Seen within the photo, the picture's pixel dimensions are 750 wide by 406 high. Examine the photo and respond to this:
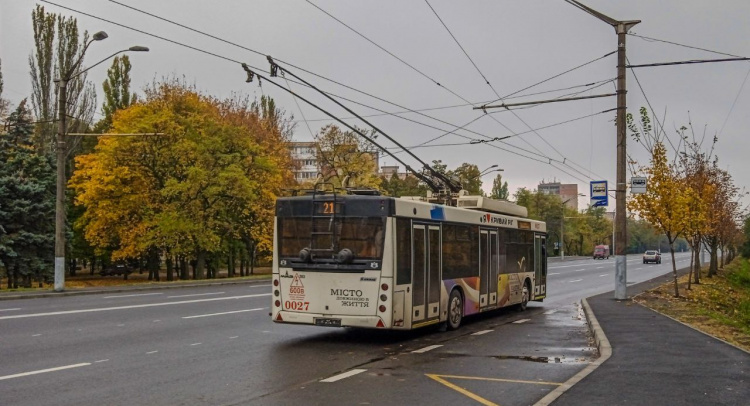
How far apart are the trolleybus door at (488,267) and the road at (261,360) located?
63cm

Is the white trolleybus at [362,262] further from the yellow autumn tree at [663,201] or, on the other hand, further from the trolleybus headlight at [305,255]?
the yellow autumn tree at [663,201]

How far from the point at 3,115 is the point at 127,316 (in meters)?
46.5

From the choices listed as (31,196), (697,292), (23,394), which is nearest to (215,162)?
(31,196)

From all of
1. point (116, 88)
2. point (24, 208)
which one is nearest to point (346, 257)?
point (24, 208)

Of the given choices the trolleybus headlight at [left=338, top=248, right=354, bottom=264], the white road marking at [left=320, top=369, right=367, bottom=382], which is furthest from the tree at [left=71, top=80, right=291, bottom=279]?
the white road marking at [left=320, top=369, right=367, bottom=382]

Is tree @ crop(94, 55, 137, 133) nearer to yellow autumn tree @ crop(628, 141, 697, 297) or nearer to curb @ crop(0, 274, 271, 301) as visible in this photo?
curb @ crop(0, 274, 271, 301)

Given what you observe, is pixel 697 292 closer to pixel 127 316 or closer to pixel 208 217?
pixel 127 316

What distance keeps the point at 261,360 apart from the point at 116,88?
56.6 meters

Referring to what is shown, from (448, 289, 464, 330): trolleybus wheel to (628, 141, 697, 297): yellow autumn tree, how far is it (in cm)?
1236

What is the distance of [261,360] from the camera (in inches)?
450

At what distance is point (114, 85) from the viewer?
6316cm

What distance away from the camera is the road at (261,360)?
28.7 feet

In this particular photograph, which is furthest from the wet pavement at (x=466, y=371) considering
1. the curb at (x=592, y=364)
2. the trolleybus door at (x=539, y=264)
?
the trolleybus door at (x=539, y=264)

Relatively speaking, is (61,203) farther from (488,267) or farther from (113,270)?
(113,270)
